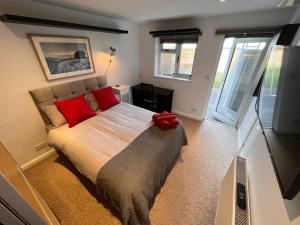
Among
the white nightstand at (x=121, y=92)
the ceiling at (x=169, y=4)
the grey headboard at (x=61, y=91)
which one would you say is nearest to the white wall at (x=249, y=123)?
the ceiling at (x=169, y=4)

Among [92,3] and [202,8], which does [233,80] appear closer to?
[202,8]

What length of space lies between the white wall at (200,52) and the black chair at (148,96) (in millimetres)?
589

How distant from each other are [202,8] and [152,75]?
1.95 metres

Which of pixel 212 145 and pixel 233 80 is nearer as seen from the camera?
pixel 212 145

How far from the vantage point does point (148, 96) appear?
11.2ft

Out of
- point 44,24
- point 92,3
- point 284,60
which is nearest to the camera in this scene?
point 284,60

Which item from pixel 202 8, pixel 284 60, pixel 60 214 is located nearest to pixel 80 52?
pixel 202 8

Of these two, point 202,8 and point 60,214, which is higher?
point 202,8

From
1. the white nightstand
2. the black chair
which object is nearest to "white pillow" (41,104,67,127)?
the white nightstand

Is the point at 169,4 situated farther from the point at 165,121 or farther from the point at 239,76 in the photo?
the point at 239,76

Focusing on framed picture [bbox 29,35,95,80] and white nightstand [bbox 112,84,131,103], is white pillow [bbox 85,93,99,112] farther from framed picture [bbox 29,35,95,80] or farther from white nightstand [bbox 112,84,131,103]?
white nightstand [bbox 112,84,131,103]

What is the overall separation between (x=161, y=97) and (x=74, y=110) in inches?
80.9

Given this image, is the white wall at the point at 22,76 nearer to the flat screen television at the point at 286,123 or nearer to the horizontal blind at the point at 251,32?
the horizontal blind at the point at 251,32

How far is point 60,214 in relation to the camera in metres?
1.49
